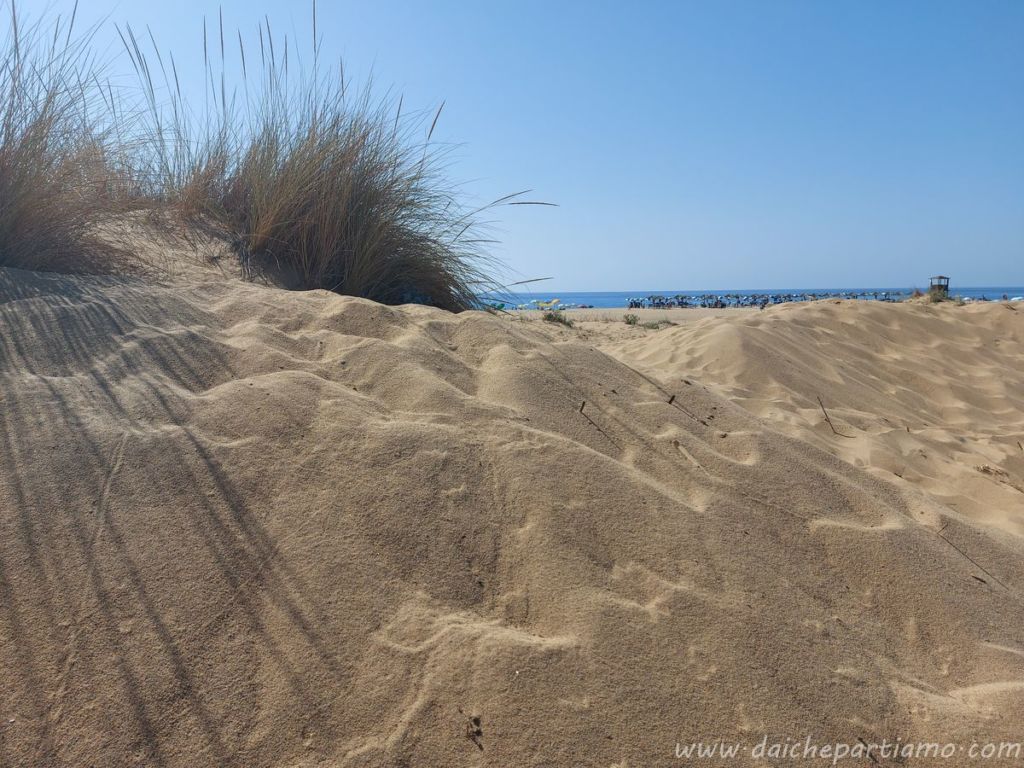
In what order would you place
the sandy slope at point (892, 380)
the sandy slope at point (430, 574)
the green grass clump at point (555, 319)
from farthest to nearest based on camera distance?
the green grass clump at point (555, 319)
the sandy slope at point (892, 380)
the sandy slope at point (430, 574)

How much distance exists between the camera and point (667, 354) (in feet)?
14.5

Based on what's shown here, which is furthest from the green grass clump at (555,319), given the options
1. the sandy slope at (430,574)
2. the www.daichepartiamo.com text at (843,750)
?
the www.daichepartiamo.com text at (843,750)

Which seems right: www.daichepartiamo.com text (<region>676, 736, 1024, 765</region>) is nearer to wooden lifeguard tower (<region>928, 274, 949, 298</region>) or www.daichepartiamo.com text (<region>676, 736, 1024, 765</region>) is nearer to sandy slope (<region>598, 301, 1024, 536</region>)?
sandy slope (<region>598, 301, 1024, 536</region>)

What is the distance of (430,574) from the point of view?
1438 mm

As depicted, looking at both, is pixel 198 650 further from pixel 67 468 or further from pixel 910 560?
pixel 910 560

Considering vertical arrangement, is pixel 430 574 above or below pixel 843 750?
above

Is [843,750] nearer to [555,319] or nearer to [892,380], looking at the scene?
[892,380]

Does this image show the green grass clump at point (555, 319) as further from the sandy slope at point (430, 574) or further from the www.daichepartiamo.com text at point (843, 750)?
the www.daichepartiamo.com text at point (843, 750)

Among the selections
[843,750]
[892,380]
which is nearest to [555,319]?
[892,380]

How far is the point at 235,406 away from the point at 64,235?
6.42 ft

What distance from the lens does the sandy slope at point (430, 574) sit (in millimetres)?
1142

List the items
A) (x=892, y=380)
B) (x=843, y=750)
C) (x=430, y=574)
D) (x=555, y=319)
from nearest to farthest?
(x=843, y=750) < (x=430, y=574) < (x=892, y=380) < (x=555, y=319)

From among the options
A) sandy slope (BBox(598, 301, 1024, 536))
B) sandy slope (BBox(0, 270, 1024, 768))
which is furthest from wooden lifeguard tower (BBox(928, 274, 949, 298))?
sandy slope (BBox(0, 270, 1024, 768))

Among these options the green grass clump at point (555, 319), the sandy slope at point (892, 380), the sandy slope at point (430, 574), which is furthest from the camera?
A: the green grass clump at point (555, 319)
